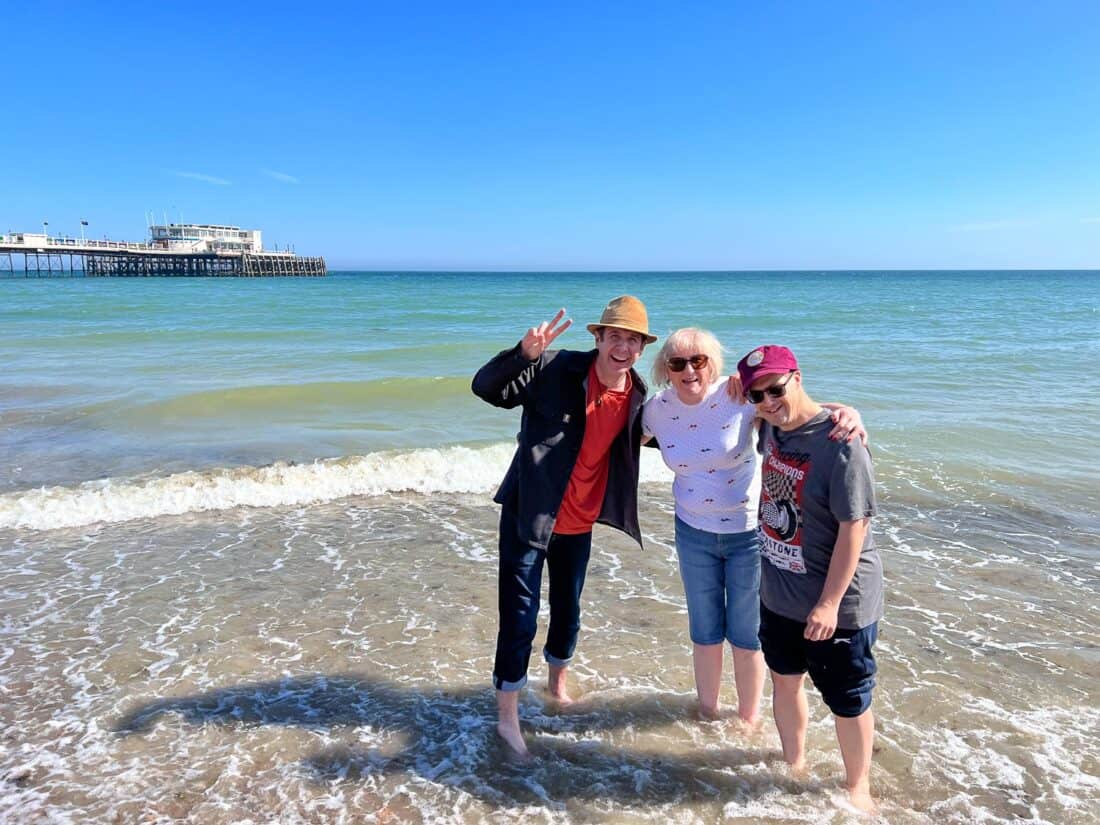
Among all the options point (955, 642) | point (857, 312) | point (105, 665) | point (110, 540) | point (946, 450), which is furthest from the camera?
point (857, 312)

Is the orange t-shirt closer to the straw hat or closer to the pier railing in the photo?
the straw hat

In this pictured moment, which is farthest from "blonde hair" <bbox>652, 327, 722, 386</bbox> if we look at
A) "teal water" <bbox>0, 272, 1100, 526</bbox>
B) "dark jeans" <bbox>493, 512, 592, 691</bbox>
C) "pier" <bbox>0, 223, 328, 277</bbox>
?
"pier" <bbox>0, 223, 328, 277</bbox>

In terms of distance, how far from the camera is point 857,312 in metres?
39.8

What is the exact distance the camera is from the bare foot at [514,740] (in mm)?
3668

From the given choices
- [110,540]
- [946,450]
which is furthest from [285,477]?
[946,450]

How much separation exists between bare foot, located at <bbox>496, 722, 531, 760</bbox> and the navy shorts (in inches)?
57.9

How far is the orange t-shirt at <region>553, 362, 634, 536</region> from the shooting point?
342 cm

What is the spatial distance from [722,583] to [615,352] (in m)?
1.27

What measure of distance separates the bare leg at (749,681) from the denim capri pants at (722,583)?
0.27 ft

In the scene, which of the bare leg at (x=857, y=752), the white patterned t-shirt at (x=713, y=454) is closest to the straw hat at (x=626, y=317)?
the white patterned t-shirt at (x=713, y=454)

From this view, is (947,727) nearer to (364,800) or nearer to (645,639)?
(645,639)

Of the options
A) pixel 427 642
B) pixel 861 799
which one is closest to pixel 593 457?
pixel 861 799

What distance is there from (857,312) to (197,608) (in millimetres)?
40632

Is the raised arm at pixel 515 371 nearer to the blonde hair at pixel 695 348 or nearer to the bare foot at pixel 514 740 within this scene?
the blonde hair at pixel 695 348
